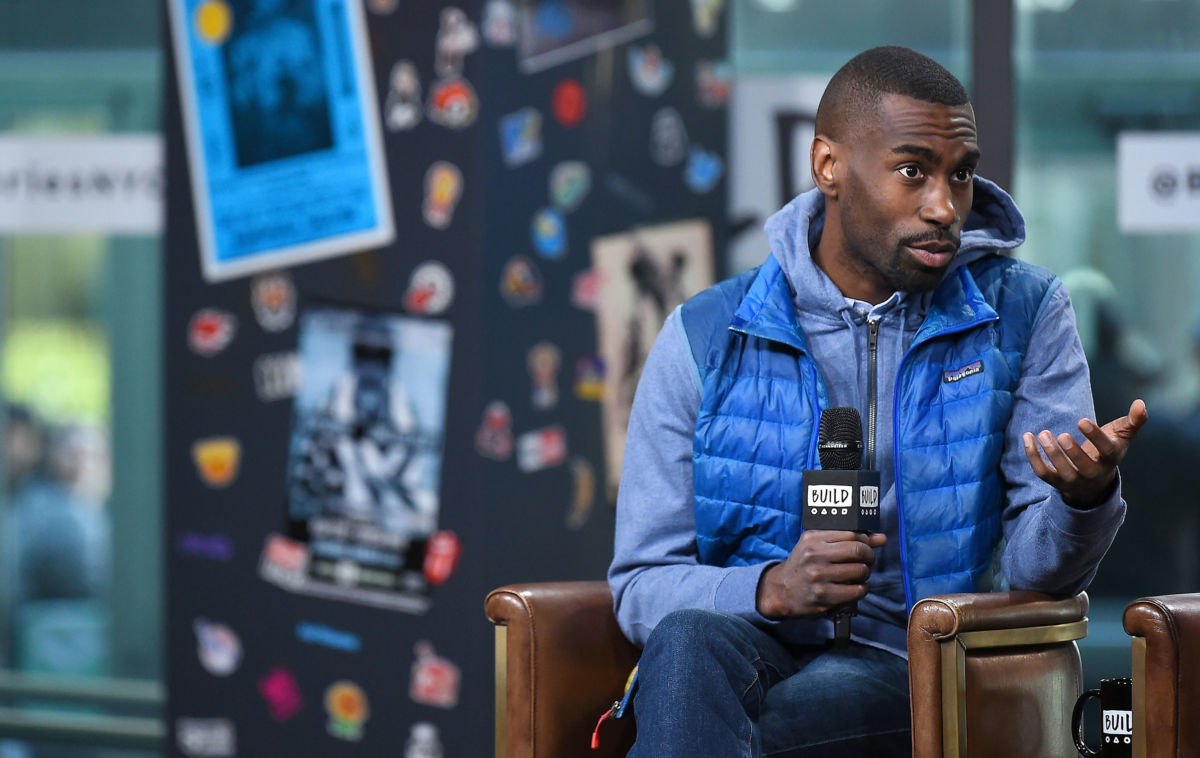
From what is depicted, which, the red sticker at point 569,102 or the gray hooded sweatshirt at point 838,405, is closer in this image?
the gray hooded sweatshirt at point 838,405

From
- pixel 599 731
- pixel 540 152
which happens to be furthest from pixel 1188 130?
pixel 599 731

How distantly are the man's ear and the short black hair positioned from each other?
2 cm

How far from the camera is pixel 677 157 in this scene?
4.27 metres

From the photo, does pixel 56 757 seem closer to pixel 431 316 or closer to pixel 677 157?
pixel 431 316

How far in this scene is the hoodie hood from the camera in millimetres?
2455

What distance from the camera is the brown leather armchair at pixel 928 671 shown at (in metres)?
2.09

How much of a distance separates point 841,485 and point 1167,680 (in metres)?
0.51

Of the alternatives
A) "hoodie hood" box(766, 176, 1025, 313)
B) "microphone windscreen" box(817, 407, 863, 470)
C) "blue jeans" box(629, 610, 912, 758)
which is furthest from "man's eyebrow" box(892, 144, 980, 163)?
"blue jeans" box(629, 610, 912, 758)

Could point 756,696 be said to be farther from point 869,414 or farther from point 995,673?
point 869,414

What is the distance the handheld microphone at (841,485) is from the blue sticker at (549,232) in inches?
63.4

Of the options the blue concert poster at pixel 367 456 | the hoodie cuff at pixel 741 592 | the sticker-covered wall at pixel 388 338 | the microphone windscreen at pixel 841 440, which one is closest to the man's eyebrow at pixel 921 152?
the microphone windscreen at pixel 841 440

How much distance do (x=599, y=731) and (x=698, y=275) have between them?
6.98 ft

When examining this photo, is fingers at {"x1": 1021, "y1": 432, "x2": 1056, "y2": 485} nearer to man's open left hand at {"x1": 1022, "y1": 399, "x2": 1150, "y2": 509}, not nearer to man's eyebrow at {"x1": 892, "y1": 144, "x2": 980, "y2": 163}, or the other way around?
man's open left hand at {"x1": 1022, "y1": 399, "x2": 1150, "y2": 509}

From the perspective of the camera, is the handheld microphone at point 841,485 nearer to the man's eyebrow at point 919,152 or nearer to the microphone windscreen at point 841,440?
the microphone windscreen at point 841,440
